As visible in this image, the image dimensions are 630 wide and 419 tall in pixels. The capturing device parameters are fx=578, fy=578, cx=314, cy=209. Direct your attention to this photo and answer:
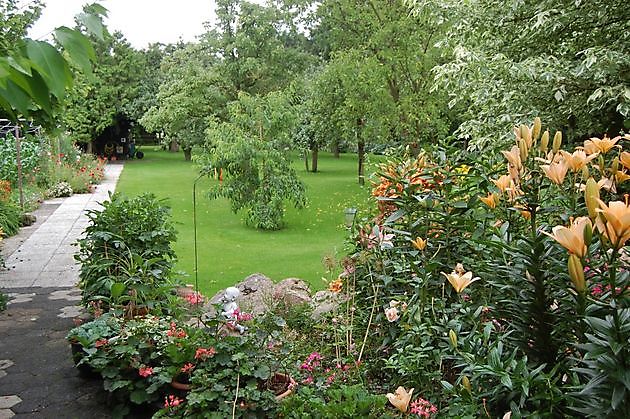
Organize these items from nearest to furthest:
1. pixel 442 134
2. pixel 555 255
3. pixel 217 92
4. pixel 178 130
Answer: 1. pixel 555 255
2. pixel 442 134
3. pixel 217 92
4. pixel 178 130

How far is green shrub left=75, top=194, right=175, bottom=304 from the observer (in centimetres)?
360

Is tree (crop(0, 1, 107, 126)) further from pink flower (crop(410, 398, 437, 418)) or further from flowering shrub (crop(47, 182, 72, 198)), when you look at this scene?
flowering shrub (crop(47, 182, 72, 198))

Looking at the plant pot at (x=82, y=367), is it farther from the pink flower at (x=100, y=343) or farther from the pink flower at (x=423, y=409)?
the pink flower at (x=423, y=409)

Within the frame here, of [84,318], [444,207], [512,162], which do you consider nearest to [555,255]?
[512,162]

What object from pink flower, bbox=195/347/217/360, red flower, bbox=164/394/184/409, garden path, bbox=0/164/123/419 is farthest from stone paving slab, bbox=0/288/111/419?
pink flower, bbox=195/347/217/360

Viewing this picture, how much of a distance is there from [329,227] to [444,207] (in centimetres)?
681

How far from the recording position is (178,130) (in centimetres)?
1762

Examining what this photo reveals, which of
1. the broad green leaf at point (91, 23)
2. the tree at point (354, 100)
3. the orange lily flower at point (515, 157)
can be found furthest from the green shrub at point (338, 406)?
the tree at point (354, 100)

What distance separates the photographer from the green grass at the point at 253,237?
251 inches

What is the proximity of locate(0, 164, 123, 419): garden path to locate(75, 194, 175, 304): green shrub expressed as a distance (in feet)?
1.44

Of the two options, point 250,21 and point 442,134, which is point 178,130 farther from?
point 442,134

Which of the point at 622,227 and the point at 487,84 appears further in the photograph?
the point at 487,84

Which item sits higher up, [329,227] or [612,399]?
[612,399]

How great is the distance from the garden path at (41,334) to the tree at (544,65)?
Answer: 12.7ft
